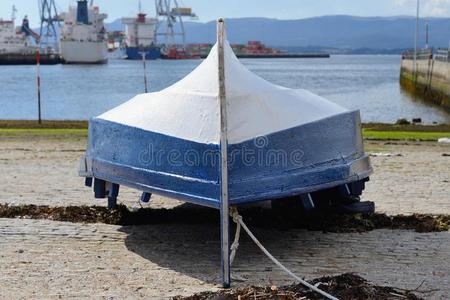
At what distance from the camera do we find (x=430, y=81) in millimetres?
54906

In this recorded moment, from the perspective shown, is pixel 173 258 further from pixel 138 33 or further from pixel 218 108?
pixel 138 33

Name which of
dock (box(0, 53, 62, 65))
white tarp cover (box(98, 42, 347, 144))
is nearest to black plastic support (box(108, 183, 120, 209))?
white tarp cover (box(98, 42, 347, 144))

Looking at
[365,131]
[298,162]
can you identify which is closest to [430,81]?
[365,131]

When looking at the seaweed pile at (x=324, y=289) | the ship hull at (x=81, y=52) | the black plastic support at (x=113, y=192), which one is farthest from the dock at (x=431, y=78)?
the ship hull at (x=81, y=52)

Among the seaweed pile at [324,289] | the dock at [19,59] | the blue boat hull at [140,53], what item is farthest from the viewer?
the blue boat hull at [140,53]

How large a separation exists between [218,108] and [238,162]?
66 centimetres

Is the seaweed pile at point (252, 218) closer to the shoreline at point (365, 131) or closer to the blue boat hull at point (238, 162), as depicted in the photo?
the blue boat hull at point (238, 162)

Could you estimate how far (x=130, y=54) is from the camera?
189 m

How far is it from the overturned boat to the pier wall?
36610 mm

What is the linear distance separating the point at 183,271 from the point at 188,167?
97 centimetres

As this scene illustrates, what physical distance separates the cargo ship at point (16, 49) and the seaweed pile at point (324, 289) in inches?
5216

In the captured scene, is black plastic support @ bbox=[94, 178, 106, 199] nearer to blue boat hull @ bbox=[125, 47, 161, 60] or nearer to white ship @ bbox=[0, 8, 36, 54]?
white ship @ bbox=[0, 8, 36, 54]

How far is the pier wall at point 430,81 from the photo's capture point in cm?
4675

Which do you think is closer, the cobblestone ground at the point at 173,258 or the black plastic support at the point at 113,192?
the cobblestone ground at the point at 173,258
